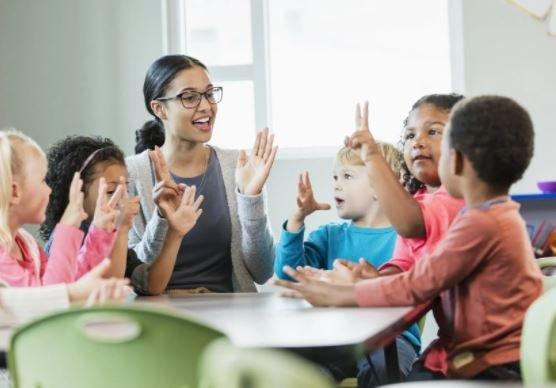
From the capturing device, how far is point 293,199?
5062mm

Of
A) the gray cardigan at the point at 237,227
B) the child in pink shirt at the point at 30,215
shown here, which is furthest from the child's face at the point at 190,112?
the child in pink shirt at the point at 30,215

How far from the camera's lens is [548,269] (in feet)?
9.55

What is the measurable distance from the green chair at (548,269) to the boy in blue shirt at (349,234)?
424mm

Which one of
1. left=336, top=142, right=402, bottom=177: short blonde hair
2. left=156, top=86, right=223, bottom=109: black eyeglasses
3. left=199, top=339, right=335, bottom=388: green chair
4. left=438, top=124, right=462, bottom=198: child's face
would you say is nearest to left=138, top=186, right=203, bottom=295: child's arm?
left=156, top=86, right=223, bottom=109: black eyeglasses

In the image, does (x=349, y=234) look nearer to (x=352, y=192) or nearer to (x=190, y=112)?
(x=352, y=192)

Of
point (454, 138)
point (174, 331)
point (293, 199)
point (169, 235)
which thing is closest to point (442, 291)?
point (454, 138)

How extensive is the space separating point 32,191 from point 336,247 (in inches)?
41.4

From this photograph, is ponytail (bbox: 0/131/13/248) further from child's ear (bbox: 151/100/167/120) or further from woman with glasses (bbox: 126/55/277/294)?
child's ear (bbox: 151/100/167/120)

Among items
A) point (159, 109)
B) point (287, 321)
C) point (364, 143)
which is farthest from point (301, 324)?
point (159, 109)

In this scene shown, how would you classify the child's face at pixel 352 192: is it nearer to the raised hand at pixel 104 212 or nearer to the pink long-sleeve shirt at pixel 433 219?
the pink long-sleeve shirt at pixel 433 219

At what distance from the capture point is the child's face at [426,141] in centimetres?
257

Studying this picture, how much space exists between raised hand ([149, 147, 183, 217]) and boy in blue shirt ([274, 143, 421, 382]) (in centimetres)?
35

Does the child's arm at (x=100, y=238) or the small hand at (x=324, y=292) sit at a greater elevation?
the child's arm at (x=100, y=238)

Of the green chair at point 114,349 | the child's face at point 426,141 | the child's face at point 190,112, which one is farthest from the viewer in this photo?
the child's face at point 190,112
